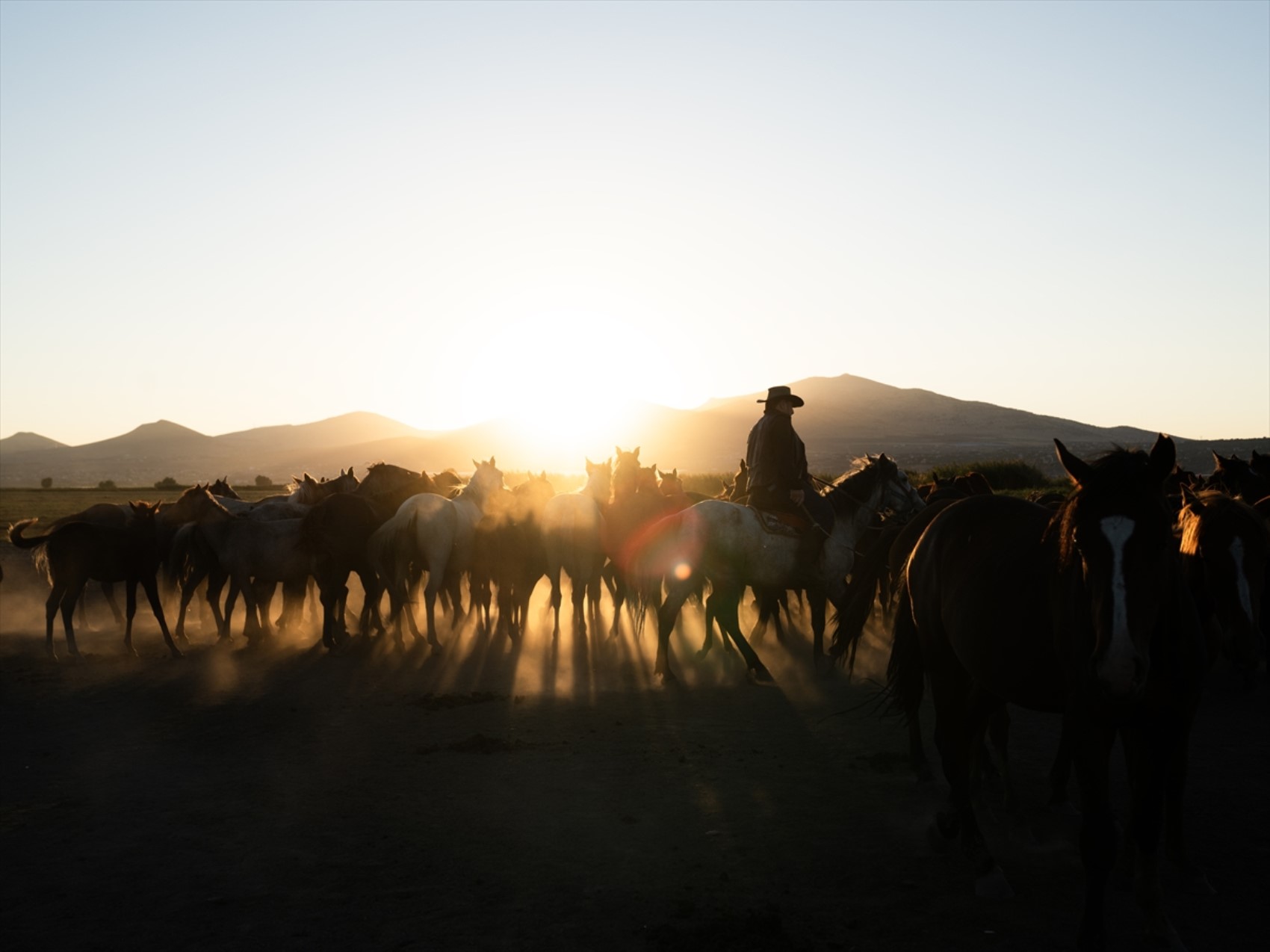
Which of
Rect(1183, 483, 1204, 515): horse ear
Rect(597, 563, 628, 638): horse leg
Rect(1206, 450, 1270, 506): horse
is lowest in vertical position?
Rect(597, 563, 628, 638): horse leg

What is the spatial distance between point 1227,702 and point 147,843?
974cm

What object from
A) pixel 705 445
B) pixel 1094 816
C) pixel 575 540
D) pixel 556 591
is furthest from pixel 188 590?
pixel 705 445

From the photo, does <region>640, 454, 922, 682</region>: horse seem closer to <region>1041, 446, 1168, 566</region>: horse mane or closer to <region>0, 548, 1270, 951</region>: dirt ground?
<region>0, 548, 1270, 951</region>: dirt ground

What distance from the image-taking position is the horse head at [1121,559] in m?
4.57

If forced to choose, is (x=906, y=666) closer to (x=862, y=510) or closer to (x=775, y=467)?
(x=775, y=467)

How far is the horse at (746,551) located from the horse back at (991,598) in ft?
18.8

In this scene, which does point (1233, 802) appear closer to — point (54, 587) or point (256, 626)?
point (256, 626)

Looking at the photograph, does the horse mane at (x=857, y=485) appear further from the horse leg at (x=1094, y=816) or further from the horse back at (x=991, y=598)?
the horse leg at (x=1094, y=816)

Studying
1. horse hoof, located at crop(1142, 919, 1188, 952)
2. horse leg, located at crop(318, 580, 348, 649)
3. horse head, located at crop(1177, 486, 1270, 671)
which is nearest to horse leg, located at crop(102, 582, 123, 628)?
horse leg, located at crop(318, 580, 348, 649)

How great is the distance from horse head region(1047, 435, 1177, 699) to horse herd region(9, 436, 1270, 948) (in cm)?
1

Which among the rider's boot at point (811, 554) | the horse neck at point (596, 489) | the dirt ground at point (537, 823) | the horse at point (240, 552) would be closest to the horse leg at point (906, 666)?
the dirt ground at point (537, 823)

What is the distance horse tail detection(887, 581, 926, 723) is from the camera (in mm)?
7121

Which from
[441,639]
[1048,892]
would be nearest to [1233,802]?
[1048,892]

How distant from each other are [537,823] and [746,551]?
618 centimetres
